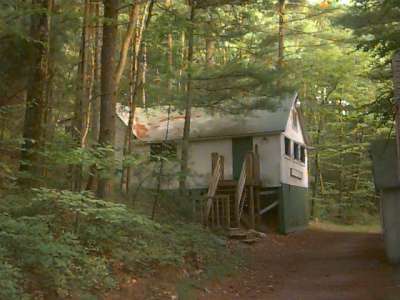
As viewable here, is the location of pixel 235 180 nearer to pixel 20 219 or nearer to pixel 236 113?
pixel 236 113

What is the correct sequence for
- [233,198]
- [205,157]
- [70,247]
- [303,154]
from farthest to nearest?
[303,154]
[205,157]
[233,198]
[70,247]

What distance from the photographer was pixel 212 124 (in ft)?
75.3

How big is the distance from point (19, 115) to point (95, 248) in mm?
5752

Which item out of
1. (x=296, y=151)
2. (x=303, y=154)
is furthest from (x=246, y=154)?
(x=303, y=154)

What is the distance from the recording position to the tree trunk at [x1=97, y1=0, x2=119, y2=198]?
10781mm

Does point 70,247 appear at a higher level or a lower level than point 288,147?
lower

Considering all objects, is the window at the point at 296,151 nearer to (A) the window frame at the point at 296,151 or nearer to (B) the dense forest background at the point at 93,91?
(A) the window frame at the point at 296,151

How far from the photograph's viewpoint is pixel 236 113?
1902cm

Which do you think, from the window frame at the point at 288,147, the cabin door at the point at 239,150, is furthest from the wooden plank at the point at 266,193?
the window frame at the point at 288,147

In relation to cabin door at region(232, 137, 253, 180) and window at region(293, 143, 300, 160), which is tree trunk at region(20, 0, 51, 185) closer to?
cabin door at region(232, 137, 253, 180)

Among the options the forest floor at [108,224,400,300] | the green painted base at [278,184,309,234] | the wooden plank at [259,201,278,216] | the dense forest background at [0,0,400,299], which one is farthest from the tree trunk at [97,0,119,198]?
the green painted base at [278,184,309,234]

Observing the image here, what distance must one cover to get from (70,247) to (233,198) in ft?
41.6

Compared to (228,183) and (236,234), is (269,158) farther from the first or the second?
(236,234)

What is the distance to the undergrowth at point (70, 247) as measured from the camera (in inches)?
264
